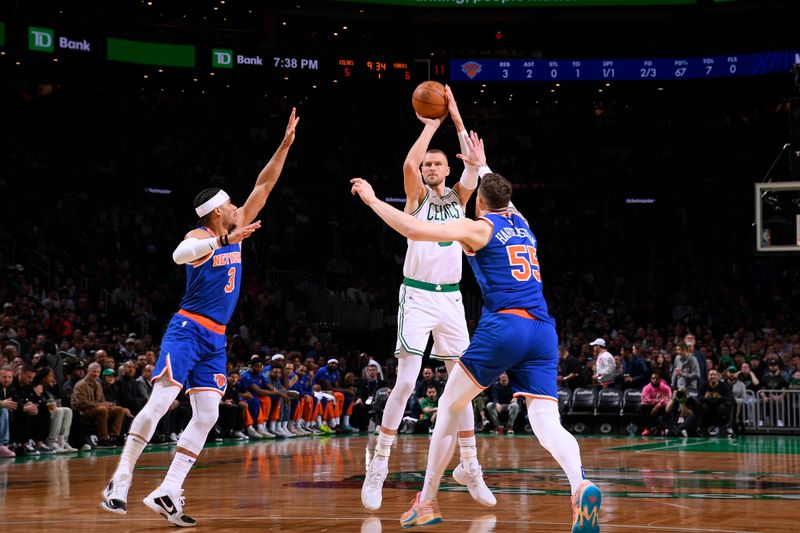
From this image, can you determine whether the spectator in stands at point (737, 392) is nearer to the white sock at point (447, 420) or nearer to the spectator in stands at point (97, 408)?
the spectator in stands at point (97, 408)

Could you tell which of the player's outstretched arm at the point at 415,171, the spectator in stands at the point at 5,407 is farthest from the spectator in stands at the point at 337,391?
the player's outstretched arm at the point at 415,171

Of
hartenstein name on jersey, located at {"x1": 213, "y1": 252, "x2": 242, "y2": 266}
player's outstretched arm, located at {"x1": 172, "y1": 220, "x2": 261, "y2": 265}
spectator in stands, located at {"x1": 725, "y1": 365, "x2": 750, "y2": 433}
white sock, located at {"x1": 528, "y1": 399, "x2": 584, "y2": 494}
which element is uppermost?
player's outstretched arm, located at {"x1": 172, "y1": 220, "x2": 261, "y2": 265}

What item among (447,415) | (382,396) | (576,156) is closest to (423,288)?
(447,415)

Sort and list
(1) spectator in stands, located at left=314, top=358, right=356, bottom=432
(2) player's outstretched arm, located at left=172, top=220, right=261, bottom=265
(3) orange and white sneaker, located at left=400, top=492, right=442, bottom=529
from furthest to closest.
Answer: (1) spectator in stands, located at left=314, top=358, right=356, bottom=432
(2) player's outstretched arm, located at left=172, top=220, right=261, bottom=265
(3) orange and white sneaker, located at left=400, top=492, right=442, bottom=529

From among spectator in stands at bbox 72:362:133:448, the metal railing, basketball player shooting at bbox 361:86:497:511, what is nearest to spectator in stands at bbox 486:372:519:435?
the metal railing

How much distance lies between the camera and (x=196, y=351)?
7496mm

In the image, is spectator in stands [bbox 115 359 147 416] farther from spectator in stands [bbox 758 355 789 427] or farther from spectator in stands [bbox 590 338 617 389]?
spectator in stands [bbox 758 355 789 427]

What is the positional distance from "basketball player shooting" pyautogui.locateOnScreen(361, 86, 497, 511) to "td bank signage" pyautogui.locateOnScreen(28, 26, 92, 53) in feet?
62.1

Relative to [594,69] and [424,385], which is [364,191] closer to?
[424,385]

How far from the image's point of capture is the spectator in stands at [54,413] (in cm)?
1475

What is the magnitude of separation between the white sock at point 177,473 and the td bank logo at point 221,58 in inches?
862

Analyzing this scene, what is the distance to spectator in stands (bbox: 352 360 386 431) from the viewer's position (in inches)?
835

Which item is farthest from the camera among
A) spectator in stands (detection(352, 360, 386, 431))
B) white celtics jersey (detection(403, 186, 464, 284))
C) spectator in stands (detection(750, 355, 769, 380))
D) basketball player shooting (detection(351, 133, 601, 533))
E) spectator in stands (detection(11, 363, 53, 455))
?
spectator in stands (detection(352, 360, 386, 431))

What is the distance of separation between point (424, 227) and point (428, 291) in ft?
6.65
